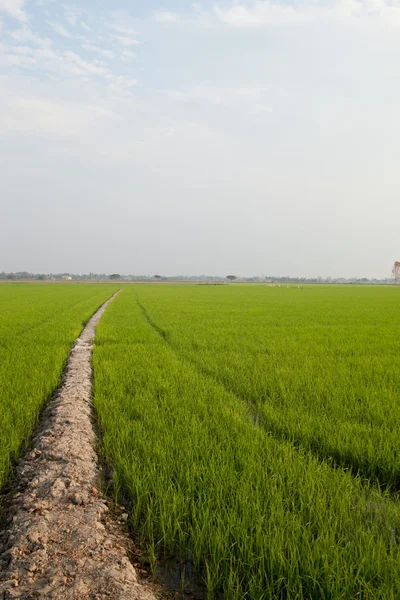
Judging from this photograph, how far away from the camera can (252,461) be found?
107 inches

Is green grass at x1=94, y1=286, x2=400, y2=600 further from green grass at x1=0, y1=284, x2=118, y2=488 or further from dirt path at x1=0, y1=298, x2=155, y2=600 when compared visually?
green grass at x1=0, y1=284, x2=118, y2=488

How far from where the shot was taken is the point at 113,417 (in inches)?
151

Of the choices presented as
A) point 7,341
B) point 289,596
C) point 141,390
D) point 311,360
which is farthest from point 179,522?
point 7,341

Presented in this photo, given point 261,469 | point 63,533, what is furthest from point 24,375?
point 261,469

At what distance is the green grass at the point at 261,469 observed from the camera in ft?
5.73

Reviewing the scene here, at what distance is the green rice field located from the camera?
5.79ft

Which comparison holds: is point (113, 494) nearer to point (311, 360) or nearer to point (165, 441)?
point (165, 441)

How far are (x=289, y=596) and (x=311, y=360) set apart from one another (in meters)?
5.40

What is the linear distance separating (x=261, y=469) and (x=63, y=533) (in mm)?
1335

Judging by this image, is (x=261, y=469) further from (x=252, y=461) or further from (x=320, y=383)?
(x=320, y=383)

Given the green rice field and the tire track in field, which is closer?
the green rice field

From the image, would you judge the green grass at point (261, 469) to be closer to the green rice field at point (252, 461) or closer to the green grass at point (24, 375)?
the green rice field at point (252, 461)

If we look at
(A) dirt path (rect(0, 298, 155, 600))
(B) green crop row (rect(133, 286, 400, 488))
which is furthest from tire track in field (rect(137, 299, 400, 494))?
(A) dirt path (rect(0, 298, 155, 600))

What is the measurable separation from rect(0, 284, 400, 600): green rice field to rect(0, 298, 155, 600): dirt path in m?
0.17
